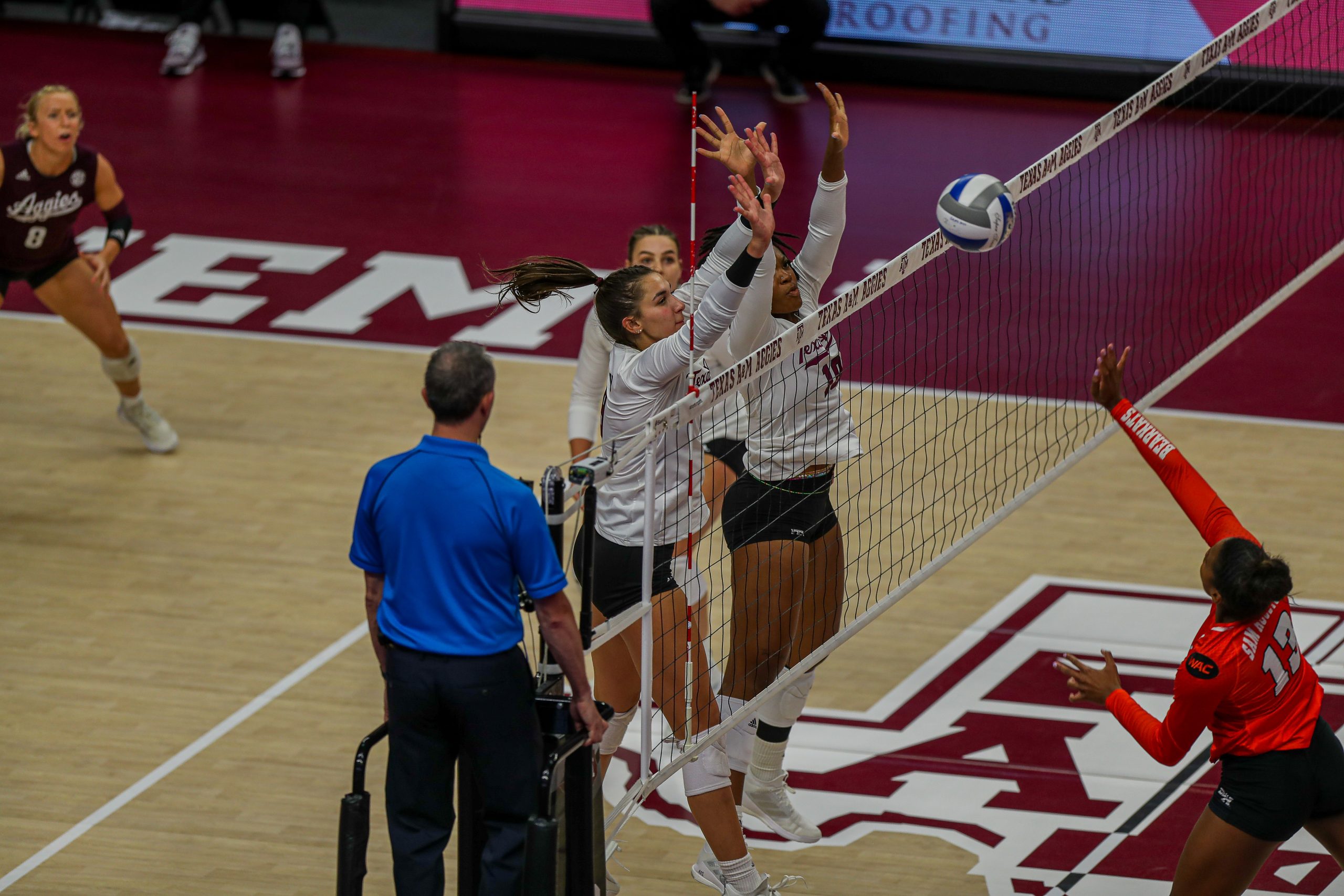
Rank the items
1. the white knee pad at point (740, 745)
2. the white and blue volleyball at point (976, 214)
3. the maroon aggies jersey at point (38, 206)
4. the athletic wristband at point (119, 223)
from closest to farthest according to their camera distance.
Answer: the white and blue volleyball at point (976, 214) < the white knee pad at point (740, 745) < the maroon aggies jersey at point (38, 206) < the athletic wristband at point (119, 223)

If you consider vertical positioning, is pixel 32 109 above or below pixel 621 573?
above

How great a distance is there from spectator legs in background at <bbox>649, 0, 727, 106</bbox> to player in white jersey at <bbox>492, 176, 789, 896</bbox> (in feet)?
29.5

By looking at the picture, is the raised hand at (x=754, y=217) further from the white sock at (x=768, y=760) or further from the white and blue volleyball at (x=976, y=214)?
the white sock at (x=768, y=760)

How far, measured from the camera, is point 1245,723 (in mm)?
4512

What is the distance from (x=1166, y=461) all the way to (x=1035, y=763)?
1690 millimetres

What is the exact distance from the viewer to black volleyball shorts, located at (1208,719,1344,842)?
4.50m

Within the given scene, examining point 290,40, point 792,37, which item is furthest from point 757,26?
point 290,40

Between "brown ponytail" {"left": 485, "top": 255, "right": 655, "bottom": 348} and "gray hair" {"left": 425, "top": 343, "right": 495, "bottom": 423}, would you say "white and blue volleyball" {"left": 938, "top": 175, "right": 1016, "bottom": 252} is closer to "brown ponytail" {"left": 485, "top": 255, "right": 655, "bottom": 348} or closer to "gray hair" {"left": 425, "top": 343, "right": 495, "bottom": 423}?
"brown ponytail" {"left": 485, "top": 255, "right": 655, "bottom": 348}

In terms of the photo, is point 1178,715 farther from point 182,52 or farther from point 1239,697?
point 182,52

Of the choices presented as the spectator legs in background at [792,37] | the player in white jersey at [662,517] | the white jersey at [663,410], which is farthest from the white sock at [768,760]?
the spectator legs in background at [792,37]

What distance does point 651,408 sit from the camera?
4953 mm

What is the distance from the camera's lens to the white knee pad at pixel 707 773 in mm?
5055

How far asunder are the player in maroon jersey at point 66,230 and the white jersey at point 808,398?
432cm

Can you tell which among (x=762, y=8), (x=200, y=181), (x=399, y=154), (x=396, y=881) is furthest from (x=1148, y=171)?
(x=396, y=881)
